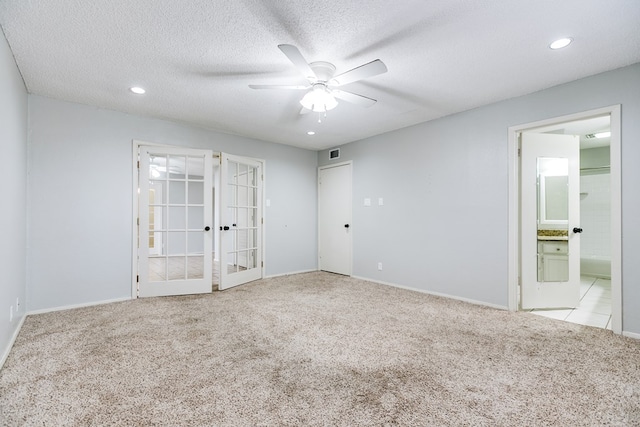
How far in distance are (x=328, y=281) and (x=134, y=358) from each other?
310cm

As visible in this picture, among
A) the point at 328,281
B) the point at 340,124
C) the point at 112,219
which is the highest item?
the point at 340,124

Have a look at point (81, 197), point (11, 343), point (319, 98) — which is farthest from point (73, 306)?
point (319, 98)

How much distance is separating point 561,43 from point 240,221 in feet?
14.4

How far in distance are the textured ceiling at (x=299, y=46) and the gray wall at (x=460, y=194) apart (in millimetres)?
242

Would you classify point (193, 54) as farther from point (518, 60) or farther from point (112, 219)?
point (518, 60)

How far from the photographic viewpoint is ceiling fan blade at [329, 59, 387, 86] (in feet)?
6.98

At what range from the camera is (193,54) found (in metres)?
2.48

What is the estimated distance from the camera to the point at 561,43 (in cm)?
231

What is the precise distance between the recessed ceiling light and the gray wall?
34.3 inches

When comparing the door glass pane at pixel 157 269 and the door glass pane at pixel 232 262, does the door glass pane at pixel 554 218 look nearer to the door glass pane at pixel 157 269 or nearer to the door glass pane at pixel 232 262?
→ the door glass pane at pixel 232 262

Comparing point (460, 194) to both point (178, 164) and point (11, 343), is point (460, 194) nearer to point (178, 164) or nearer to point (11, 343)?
point (11, 343)

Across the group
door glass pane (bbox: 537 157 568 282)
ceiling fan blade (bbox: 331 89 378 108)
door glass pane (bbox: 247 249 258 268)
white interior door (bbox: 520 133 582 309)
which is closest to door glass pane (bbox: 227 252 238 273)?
door glass pane (bbox: 247 249 258 268)

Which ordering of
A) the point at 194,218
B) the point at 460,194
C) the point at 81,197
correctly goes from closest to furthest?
1. the point at 81,197
2. the point at 460,194
3. the point at 194,218

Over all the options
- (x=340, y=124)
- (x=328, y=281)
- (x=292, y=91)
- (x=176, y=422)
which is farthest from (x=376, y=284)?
(x=176, y=422)
